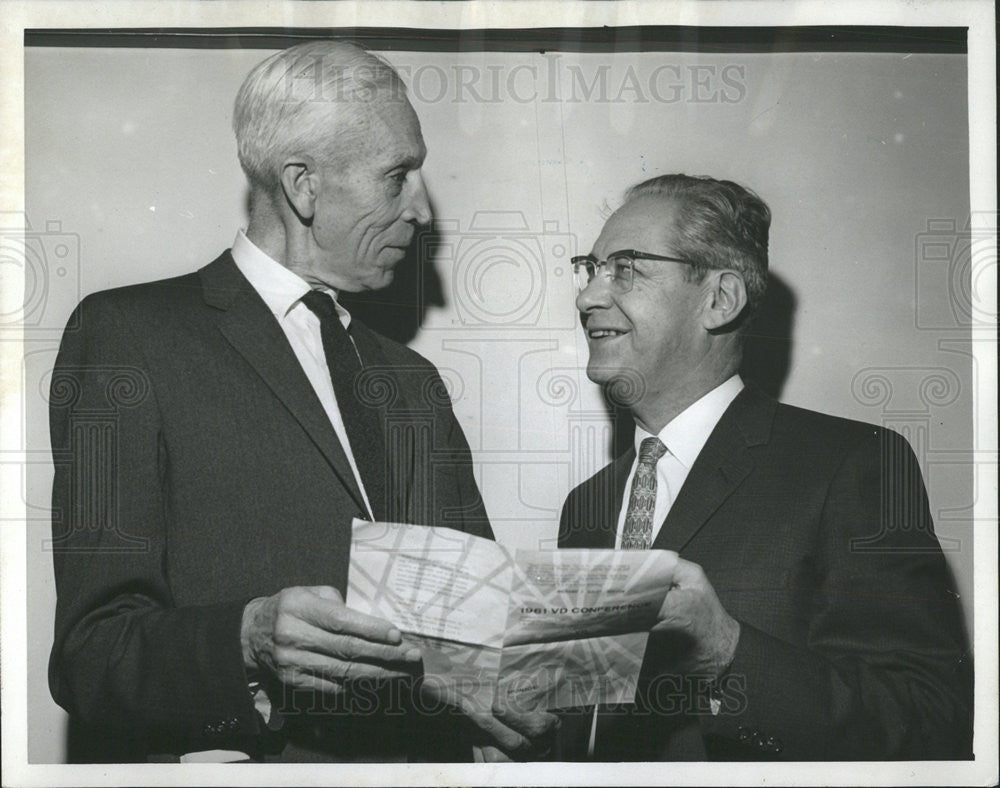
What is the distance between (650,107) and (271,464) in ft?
3.59

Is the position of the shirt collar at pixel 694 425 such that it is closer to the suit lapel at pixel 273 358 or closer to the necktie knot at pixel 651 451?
the necktie knot at pixel 651 451

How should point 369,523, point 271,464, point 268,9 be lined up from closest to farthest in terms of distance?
point 369,523, point 271,464, point 268,9

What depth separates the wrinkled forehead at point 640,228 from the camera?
7.52ft

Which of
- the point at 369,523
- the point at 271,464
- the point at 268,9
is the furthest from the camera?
the point at 268,9

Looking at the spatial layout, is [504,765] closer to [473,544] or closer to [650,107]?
[473,544]

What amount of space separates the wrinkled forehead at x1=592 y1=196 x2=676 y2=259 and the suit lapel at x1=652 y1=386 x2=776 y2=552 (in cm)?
37

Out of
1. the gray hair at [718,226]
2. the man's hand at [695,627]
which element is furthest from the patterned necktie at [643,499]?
the gray hair at [718,226]

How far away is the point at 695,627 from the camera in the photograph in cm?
213

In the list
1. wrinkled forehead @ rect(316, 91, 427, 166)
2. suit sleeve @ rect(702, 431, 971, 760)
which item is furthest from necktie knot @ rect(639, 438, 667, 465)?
wrinkled forehead @ rect(316, 91, 427, 166)

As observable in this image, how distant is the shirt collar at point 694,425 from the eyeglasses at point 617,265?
0.28 meters

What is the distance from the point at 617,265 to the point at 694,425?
1.20ft

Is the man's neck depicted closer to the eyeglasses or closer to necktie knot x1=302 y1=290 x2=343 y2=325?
the eyeglasses

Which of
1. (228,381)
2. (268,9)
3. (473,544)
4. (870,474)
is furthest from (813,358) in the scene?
(268,9)

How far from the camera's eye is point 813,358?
2.37 metres
